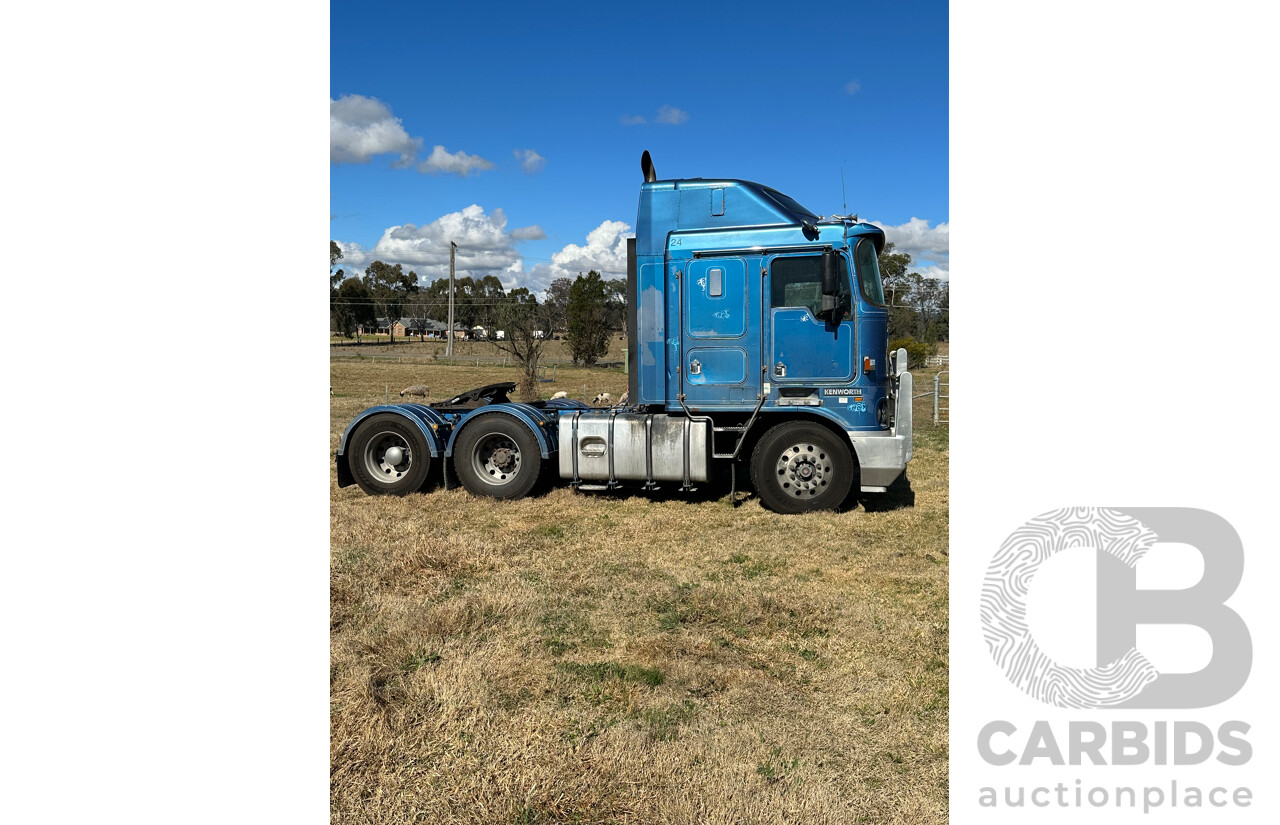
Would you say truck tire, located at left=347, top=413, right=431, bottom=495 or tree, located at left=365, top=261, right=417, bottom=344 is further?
tree, located at left=365, top=261, right=417, bottom=344

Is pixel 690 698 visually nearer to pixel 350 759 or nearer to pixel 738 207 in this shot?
pixel 350 759

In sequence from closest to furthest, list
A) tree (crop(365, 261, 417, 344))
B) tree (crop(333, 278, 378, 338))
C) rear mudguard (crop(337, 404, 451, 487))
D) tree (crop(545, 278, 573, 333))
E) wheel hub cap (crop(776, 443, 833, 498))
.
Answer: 1. wheel hub cap (crop(776, 443, 833, 498))
2. rear mudguard (crop(337, 404, 451, 487))
3. tree (crop(545, 278, 573, 333))
4. tree (crop(333, 278, 378, 338))
5. tree (crop(365, 261, 417, 344))

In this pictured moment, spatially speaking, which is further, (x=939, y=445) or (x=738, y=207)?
(x=939, y=445)

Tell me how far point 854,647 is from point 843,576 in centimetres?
146

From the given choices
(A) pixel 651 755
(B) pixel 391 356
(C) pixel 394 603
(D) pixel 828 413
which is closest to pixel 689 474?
(D) pixel 828 413

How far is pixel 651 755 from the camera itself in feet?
10.4

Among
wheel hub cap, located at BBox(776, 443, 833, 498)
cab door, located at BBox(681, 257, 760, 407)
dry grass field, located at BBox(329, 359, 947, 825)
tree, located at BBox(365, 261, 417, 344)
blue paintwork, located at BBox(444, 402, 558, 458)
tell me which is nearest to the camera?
dry grass field, located at BBox(329, 359, 947, 825)

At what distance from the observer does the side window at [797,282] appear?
25.7 ft

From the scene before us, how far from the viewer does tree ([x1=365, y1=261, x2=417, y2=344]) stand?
261ft

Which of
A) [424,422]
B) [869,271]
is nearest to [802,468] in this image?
[869,271]

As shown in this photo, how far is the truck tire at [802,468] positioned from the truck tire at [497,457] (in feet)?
7.87

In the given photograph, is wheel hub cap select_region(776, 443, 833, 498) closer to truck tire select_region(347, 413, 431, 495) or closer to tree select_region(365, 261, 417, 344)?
truck tire select_region(347, 413, 431, 495)

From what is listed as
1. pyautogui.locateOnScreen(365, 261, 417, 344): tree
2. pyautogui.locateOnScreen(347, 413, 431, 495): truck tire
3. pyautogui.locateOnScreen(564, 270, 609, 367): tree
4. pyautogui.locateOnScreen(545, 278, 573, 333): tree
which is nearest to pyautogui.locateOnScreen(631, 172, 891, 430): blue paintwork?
pyautogui.locateOnScreen(347, 413, 431, 495): truck tire

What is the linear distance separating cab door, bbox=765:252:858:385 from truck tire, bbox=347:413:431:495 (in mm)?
3959
